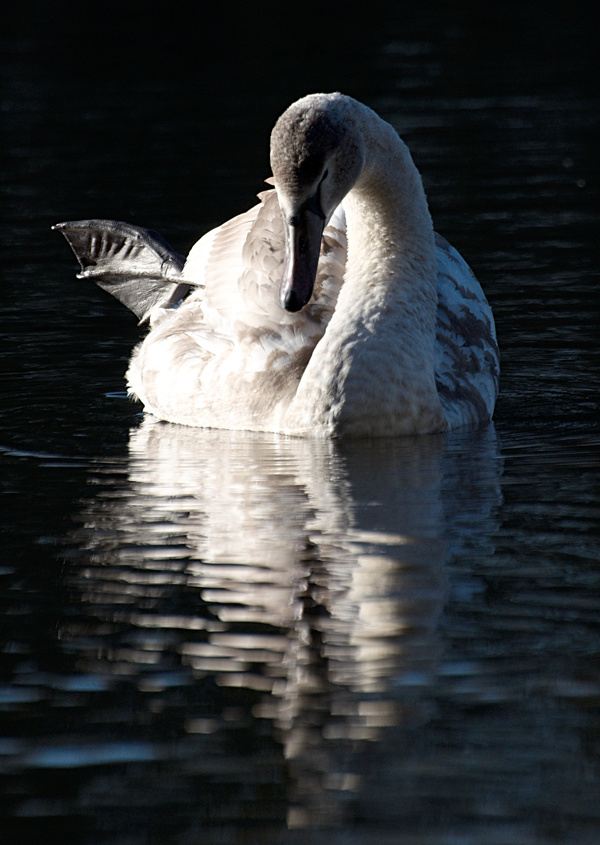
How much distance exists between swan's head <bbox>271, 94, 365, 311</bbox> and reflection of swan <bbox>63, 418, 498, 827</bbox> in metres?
1.02

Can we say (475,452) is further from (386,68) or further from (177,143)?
(386,68)

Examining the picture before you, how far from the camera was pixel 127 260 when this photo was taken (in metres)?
11.8

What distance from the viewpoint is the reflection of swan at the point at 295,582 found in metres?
5.12

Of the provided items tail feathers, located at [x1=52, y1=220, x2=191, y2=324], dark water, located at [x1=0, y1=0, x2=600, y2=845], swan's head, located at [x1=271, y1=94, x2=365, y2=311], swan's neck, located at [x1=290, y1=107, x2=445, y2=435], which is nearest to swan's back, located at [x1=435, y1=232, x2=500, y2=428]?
dark water, located at [x1=0, y1=0, x2=600, y2=845]

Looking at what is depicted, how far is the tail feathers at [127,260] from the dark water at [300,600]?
1.74 feet

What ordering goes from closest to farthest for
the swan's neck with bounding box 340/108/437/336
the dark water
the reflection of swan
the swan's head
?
the dark water < the reflection of swan < the swan's head < the swan's neck with bounding box 340/108/437/336

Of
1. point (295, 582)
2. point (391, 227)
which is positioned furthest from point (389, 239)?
point (295, 582)

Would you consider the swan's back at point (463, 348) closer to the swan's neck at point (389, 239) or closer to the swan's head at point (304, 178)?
the swan's neck at point (389, 239)

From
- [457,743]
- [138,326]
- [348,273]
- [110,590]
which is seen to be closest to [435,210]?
[138,326]

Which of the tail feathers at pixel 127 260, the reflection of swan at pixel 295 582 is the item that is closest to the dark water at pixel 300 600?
the reflection of swan at pixel 295 582

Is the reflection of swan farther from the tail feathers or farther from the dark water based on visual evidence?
the tail feathers

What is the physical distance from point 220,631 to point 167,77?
72.8ft

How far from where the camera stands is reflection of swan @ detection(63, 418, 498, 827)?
5.12 meters

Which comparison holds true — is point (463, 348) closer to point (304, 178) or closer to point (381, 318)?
point (381, 318)
